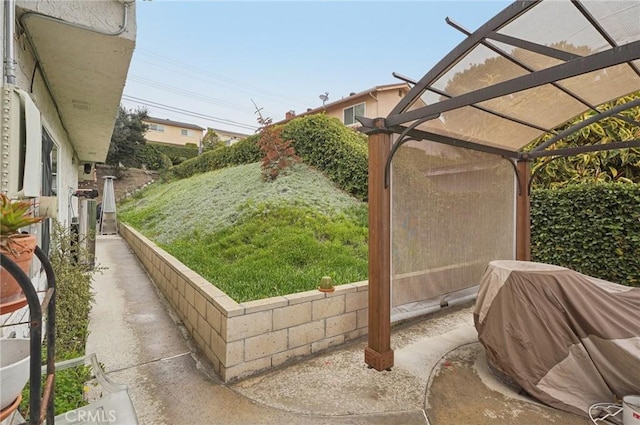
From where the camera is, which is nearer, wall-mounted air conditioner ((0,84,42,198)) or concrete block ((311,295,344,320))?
wall-mounted air conditioner ((0,84,42,198))

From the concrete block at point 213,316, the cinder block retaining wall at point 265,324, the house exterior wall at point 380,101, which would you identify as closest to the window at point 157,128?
the house exterior wall at point 380,101

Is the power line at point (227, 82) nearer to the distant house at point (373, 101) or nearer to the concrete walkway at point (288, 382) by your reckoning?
the distant house at point (373, 101)

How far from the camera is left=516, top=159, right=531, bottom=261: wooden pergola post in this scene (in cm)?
452

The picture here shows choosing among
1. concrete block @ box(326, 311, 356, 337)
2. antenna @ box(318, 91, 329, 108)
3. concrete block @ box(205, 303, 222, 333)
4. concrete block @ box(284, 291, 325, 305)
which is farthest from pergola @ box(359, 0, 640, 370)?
antenna @ box(318, 91, 329, 108)

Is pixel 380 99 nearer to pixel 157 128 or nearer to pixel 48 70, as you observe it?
pixel 48 70

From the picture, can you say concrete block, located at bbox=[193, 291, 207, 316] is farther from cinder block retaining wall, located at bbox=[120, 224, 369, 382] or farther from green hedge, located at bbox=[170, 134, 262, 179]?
green hedge, located at bbox=[170, 134, 262, 179]

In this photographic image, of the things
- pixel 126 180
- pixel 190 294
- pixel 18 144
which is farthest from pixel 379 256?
pixel 126 180

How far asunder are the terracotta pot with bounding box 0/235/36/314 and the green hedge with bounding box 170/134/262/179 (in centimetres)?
1060

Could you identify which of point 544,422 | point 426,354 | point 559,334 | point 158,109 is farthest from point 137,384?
point 158,109

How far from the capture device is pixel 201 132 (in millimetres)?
39531

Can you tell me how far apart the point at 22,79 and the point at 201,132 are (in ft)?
133

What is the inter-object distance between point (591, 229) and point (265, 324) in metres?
4.99

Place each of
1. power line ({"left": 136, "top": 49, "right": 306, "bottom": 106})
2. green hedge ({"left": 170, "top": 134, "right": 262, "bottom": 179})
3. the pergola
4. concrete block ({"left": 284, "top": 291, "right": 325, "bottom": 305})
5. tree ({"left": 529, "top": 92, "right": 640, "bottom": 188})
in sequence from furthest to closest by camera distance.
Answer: power line ({"left": 136, "top": 49, "right": 306, "bottom": 106}) → green hedge ({"left": 170, "top": 134, "right": 262, "bottom": 179}) → tree ({"left": 529, "top": 92, "right": 640, "bottom": 188}) → concrete block ({"left": 284, "top": 291, "right": 325, "bottom": 305}) → the pergola

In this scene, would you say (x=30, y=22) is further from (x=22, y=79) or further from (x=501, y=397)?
(x=501, y=397)
